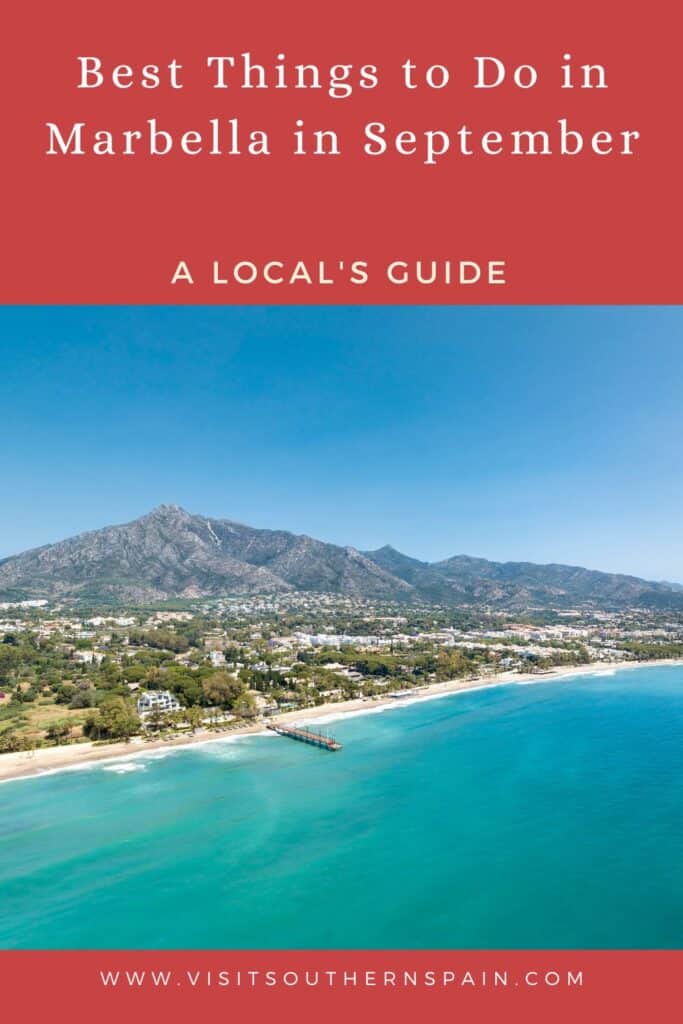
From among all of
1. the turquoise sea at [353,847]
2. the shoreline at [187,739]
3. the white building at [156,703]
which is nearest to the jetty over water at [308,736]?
the turquoise sea at [353,847]

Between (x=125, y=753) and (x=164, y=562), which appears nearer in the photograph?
(x=125, y=753)

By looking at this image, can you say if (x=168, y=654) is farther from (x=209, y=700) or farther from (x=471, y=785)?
(x=471, y=785)

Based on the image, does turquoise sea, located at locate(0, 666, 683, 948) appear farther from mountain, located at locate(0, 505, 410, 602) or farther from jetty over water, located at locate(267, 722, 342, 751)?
mountain, located at locate(0, 505, 410, 602)

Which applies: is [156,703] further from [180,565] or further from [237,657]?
[180,565]

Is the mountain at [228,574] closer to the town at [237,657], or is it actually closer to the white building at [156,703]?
the town at [237,657]

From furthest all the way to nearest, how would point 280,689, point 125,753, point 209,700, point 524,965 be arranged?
point 280,689
point 209,700
point 125,753
point 524,965

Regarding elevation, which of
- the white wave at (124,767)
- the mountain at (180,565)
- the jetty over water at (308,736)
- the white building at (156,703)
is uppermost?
the mountain at (180,565)

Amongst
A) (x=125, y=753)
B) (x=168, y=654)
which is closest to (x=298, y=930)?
(x=125, y=753)
